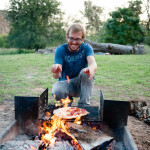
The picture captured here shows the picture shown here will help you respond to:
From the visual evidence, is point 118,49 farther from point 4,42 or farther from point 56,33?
point 4,42

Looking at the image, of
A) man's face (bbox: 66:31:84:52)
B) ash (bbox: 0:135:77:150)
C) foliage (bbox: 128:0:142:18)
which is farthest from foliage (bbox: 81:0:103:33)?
ash (bbox: 0:135:77:150)

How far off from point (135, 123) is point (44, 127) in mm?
1555

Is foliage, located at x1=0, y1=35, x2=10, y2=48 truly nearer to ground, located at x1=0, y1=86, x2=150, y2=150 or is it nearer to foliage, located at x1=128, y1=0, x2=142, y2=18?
foliage, located at x1=128, y1=0, x2=142, y2=18

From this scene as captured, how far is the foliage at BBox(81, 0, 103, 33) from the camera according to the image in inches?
1384

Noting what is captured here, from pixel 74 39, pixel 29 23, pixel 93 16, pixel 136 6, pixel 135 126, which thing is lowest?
pixel 135 126

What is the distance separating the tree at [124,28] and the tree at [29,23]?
924 cm

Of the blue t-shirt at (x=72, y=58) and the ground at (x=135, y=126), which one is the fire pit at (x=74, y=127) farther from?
the blue t-shirt at (x=72, y=58)

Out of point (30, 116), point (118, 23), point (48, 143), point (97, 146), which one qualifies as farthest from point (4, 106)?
point (118, 23)

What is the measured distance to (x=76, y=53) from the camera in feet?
9.99

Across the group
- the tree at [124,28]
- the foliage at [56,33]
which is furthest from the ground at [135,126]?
the foliage at [56,33]

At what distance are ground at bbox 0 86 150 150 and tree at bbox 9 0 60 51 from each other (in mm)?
22015

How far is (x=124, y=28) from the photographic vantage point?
2216 cm

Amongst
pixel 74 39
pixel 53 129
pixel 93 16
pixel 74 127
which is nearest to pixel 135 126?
pixel 74 127

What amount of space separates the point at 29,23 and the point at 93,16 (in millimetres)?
15168
